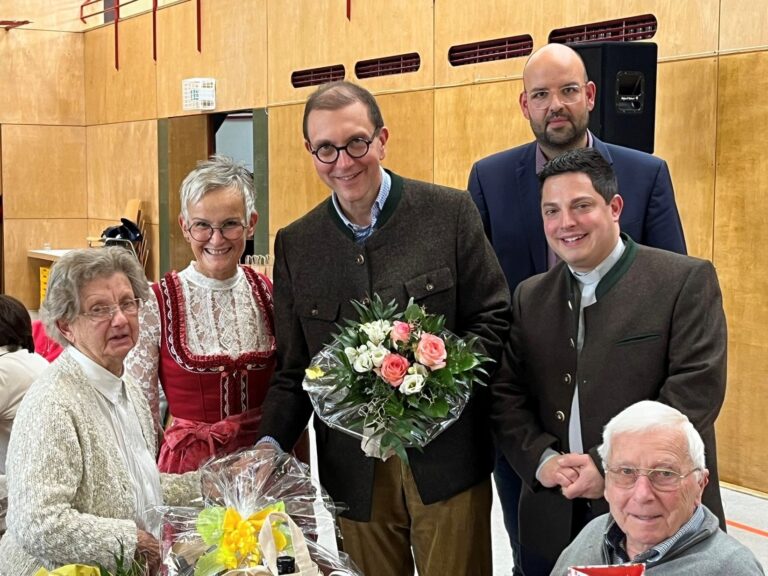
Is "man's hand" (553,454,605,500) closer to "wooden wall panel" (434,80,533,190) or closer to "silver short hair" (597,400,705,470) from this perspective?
"silver short hair" (597,400,705,470)

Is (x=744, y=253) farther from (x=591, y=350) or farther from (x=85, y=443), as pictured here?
(x=85, y=443)

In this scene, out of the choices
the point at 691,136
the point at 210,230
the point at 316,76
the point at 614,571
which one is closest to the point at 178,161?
the point at 316,76

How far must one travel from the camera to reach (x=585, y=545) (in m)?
2.14

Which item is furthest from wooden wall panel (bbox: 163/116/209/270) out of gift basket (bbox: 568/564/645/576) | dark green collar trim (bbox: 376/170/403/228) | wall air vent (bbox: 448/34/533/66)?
gift basket (bbox: 568/564/645/576)

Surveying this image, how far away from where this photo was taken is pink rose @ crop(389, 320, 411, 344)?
228 centimetres

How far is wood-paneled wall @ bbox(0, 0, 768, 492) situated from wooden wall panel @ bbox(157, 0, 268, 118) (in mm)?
21

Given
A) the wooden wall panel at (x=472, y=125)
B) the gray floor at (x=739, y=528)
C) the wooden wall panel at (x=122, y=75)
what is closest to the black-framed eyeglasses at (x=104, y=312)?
the gray floor at (x=739, y=528)

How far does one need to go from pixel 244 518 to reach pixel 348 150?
913mm

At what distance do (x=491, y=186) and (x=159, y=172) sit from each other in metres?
8.56

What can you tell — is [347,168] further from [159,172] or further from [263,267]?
[159,172]

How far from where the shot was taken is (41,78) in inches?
504

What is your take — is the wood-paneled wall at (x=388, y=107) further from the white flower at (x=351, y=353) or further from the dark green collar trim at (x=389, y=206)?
the white flower at (x=351, y=353)

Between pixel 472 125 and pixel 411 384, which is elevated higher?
pixel 472 125

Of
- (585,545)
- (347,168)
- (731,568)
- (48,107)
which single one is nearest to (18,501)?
(347,168)
